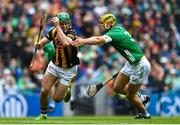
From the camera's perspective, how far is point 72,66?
19.7 metres

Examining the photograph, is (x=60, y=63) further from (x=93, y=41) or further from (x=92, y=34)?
(x=92, y=34)

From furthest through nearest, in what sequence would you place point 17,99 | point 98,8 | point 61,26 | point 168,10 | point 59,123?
point 168,10 → point 98,8 → point 17,99 → point 61,26 → point 59,123

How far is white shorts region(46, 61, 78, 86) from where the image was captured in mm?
19531

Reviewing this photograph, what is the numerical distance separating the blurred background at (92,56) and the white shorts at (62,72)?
5.32 m

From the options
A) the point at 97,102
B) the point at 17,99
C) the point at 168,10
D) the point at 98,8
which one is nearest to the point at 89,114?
the point at 97,102

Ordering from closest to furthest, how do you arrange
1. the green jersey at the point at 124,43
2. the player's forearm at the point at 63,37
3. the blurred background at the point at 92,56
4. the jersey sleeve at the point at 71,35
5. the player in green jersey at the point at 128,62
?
the player's forearm at the point at 63,37
the green jersey at the point at 124,43
the player in green jersey at the point at 128,62
the jersey sleeve at the point at 71,35
the blurred background at the point at 92,56

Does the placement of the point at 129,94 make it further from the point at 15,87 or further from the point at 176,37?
the point at 176,37

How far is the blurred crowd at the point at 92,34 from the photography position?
90.6ft

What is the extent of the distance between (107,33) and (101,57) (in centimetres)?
1063

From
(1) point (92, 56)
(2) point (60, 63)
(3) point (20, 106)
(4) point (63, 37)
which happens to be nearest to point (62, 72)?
(2) point (60, 63)

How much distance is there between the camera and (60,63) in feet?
64.1

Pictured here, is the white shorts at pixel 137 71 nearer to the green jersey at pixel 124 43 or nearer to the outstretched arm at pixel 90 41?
the green jersey at pixel 124 43

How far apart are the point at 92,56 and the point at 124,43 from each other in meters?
9.98

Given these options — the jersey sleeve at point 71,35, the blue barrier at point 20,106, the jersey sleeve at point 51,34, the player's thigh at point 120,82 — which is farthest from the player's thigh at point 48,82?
the blue barrier at point 20,106
